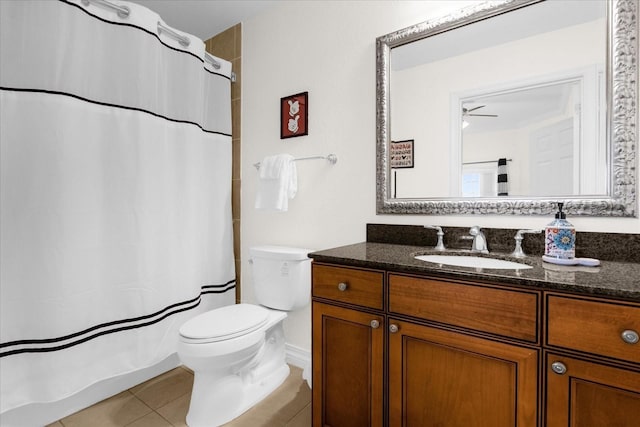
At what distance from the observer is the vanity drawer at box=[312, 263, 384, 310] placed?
3.69 ft

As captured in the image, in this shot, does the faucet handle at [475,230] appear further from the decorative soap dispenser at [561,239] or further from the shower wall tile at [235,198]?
the shower wall tile at [235,198]

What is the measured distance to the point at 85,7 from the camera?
1.45m

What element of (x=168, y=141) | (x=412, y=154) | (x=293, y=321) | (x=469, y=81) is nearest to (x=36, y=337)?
(x=168, y=141)

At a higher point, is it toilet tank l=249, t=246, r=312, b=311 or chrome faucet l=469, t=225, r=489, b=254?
chrome faucet l=469, t=225, r=489, b=254

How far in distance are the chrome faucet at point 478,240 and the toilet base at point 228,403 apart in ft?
4.14

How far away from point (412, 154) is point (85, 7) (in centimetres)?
163

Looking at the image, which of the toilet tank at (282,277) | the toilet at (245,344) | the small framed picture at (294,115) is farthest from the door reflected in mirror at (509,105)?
the toilet at (245,344)

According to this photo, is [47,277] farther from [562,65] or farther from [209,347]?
[562,65]

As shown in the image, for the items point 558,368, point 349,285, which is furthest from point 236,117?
point 558,368

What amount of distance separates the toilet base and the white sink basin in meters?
1.07

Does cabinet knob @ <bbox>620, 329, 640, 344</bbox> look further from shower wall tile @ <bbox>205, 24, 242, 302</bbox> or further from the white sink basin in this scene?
shower wall tile @ <bbox>205, 24, 242, 302</bbox>

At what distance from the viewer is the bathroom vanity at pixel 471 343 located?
2.58ft

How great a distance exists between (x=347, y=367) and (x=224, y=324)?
2.03 feet

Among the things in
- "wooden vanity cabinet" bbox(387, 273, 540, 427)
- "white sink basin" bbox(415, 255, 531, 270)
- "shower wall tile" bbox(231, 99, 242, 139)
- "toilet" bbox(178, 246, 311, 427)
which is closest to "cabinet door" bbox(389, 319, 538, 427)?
"wooden vanity cabinet" bbox(387, 273, 540, 427)
